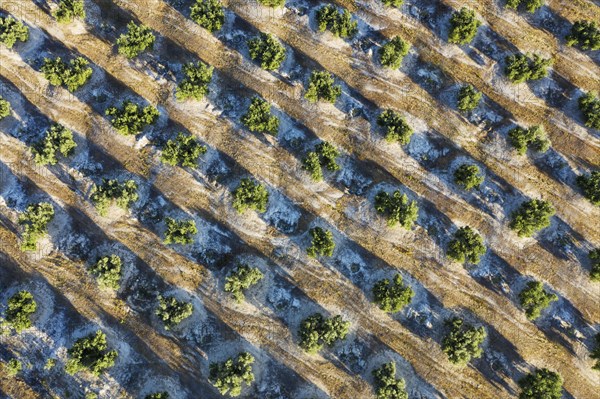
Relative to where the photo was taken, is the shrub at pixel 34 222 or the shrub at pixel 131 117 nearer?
the shrub at pixel 34 222

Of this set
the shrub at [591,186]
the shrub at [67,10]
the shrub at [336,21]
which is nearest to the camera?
the shrub at [591,186]

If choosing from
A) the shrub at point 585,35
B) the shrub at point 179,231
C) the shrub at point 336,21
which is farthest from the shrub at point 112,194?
the shrub at point 585,35

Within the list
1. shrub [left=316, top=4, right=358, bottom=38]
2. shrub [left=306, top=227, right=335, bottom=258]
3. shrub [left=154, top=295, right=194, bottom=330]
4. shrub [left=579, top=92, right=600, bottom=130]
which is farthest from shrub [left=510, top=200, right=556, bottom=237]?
shrub [left=154, top=295, right=194, bottom=330]

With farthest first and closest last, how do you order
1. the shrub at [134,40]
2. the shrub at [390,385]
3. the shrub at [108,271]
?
the shrub at [134,40] → the shrub at [108,271] → the shrub at [390,385]

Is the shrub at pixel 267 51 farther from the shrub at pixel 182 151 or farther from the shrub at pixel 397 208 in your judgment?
the shrub at pixel 397 208

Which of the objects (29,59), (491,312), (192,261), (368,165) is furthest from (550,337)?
(29,59)

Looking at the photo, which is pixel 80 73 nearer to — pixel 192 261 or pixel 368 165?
pixel 192 261

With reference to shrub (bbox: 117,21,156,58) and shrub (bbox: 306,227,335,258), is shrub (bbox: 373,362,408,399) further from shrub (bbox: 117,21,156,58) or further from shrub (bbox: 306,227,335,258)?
shrub (bbox: 117,21,156,58)
